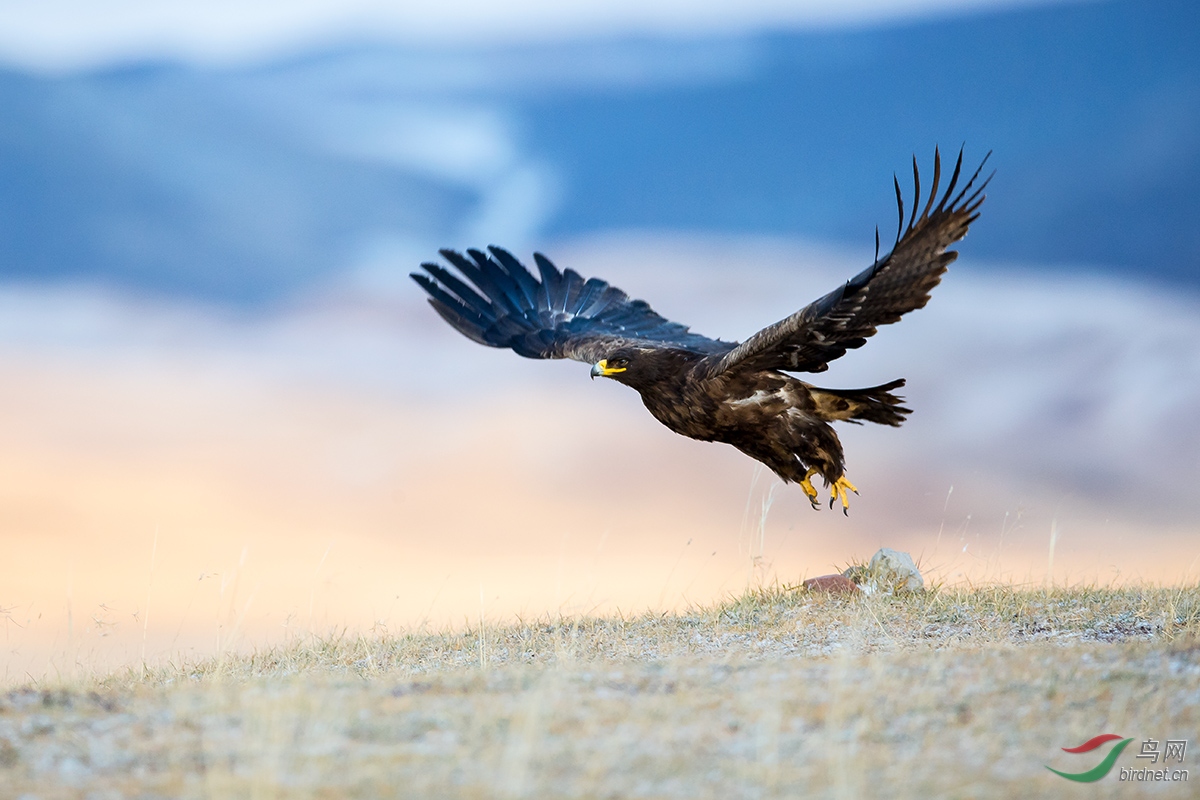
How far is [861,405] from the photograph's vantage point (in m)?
11.0

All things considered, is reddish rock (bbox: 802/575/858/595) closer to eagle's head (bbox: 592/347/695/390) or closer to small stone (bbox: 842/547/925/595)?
small stone (bbox: 842/547/925/595)

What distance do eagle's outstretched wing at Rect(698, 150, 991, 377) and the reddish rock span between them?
8.98ft

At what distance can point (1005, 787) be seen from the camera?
4.70m

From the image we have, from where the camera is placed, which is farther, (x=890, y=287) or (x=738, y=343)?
(x=738, y=343)

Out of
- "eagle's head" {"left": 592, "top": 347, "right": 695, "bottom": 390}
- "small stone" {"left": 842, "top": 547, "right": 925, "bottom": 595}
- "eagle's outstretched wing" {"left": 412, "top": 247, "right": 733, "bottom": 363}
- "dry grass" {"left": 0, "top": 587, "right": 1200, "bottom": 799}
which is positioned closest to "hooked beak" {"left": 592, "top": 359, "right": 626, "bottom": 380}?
"eagle's head" {"left": 592, "top": 347, "right": 695, "bottom": 390}

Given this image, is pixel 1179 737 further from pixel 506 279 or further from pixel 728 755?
pixel 506 279

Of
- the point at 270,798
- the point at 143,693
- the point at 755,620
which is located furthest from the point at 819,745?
the point at 755,620

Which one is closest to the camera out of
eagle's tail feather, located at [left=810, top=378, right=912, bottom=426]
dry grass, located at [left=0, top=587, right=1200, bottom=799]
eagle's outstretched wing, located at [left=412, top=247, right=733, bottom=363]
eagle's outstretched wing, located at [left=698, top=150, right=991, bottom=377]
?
dry grass, located at [left=0, top=587, right=1200, bottom=799]

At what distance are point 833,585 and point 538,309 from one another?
5441 mm

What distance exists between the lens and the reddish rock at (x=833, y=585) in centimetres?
1117

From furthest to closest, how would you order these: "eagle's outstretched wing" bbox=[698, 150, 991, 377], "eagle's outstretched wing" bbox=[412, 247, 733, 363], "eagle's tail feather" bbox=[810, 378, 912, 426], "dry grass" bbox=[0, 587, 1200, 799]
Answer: "eagle's outstretched wing" bbox=[412, 247, 733, 363]
"eagle's tail feather" bbox=[810, 378, 912, 426]
"eagle's outstretched wing" bbox=[698, 150, 991, 377]
"dry grass" bbox=[0, 587, 1200, 799]

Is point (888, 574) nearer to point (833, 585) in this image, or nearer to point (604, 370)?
point (833, 585)

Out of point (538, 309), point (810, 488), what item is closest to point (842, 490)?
point (810, 488)

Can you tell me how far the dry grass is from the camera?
480cm
